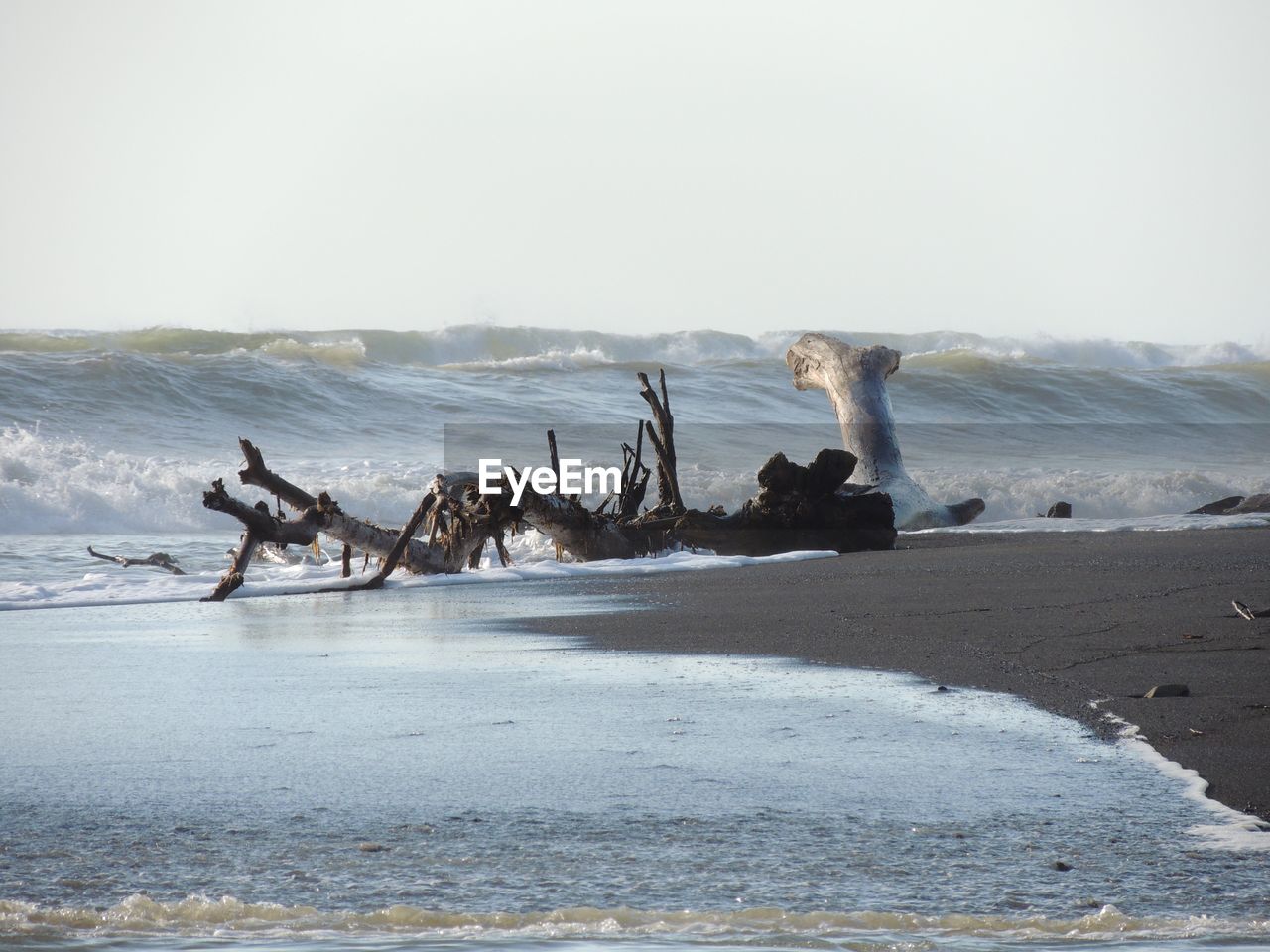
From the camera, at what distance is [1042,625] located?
525 cm

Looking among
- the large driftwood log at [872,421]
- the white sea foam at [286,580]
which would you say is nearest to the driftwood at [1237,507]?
the large driftwood log at [872,421]

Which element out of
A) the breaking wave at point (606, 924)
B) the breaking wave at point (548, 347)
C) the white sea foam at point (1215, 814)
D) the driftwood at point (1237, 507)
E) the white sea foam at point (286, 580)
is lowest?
the white sea foam at point (286, 580)

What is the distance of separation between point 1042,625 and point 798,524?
4558 mm

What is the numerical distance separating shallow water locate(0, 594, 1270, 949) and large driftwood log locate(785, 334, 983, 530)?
7408 millimetres

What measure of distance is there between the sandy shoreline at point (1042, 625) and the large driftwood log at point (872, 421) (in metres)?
2.54

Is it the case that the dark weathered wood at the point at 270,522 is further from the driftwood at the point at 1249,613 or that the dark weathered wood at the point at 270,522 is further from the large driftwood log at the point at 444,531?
the driftwood at the point at 1249,613

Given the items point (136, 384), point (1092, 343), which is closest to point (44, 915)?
point (136, 384)

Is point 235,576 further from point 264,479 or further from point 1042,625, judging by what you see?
point 1042,625

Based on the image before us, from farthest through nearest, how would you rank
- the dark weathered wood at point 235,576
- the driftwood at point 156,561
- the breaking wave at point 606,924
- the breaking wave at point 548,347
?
the breaking wave at point 548,347 → the driftwood at point 156,561 → the dark weathered wood at point 235,576 → the breaking wave at point 606,924

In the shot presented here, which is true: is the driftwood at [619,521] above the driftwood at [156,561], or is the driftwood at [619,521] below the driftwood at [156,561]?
above

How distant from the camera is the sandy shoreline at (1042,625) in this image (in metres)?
3.49

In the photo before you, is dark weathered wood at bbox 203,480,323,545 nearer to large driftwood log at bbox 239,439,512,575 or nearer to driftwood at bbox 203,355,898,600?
driftwood at bbox 203,355,898,600

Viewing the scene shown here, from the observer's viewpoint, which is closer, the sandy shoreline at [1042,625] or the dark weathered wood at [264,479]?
the sandy shoreline at [1042,625]

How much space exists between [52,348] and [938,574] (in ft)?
89.1
